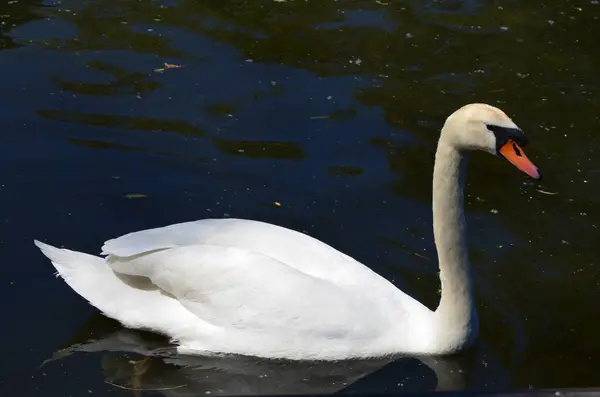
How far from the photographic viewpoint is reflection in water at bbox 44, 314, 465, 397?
17.0 feet

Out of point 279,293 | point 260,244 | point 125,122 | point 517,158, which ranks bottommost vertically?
point 125,122

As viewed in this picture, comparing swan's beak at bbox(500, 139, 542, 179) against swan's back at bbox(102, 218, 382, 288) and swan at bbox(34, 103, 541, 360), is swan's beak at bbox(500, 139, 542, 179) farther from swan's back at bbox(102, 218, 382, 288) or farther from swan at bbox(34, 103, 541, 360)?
swan's back at bbox(102, 218, 382, 288)

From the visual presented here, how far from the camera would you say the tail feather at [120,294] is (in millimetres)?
5418

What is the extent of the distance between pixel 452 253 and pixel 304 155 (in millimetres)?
2361

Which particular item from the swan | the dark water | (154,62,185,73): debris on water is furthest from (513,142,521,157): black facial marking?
(154,62,185,73): debris on water

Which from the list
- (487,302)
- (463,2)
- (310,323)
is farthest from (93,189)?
(463,2)

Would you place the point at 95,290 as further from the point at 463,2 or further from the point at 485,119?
the point at 463,2

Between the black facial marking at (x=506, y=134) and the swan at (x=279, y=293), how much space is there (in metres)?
0.20

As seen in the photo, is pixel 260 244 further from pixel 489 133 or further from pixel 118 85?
pixel 118 85

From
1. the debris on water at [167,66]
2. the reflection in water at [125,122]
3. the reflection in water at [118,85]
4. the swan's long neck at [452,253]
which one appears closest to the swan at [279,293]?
the swan's long neck at [452,253]

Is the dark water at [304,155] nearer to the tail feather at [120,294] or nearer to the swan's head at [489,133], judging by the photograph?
the tail feather at [120,294]

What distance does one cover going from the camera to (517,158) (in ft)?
16.0

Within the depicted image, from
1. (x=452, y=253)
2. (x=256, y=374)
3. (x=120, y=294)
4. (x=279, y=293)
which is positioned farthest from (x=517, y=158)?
(x=120, y=294)

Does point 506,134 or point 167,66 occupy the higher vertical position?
point 506,134
